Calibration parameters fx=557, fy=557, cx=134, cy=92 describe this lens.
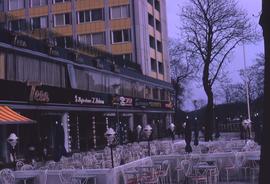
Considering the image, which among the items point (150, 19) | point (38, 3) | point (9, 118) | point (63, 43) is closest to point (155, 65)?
point (150, 19)

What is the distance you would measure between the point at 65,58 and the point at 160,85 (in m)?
29.2

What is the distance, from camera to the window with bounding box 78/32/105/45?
63706 mm

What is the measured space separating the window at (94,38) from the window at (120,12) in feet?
8.15

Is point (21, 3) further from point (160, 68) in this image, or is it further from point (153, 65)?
point (160, 68)

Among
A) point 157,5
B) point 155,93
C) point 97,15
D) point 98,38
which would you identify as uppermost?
point 157,5

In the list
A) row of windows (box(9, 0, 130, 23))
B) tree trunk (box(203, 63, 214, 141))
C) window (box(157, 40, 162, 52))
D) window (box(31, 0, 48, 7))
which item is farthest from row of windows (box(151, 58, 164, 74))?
tree trunk (box(203, 63, 214, 141))

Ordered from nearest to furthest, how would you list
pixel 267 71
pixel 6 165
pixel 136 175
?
pixel 267 71 → pixel 136 175 → pixel 6 165

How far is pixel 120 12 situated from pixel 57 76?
89.6 ft

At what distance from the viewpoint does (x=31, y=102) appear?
3123 centimetres

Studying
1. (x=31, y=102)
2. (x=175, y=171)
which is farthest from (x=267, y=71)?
(x=31, y=102)

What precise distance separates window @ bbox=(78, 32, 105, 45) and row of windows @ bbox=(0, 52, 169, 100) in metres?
9.12

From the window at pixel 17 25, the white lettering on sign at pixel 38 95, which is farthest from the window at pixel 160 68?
the white lettering on sign at pixel 38 95

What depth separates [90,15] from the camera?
64.6 m

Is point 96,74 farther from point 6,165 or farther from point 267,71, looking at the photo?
point 267,71
